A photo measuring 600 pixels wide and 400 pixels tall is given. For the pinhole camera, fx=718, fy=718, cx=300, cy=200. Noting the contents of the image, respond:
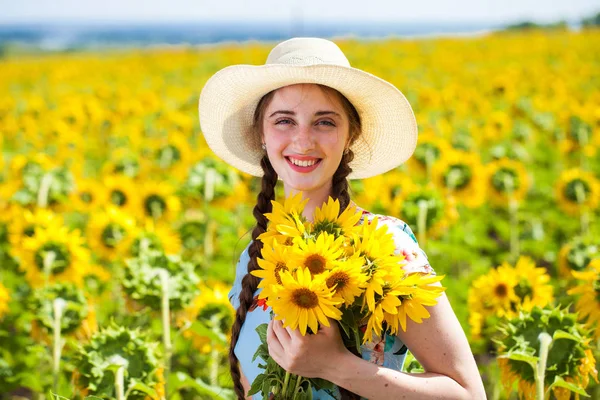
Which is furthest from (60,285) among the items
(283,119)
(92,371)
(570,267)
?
(570,267)

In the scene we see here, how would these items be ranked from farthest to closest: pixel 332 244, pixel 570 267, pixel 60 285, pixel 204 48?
1. pixel 204 48
2. pixel 570 267
3. pixel 60 285
4. pixel 332 244

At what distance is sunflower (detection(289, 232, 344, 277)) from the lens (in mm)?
1412

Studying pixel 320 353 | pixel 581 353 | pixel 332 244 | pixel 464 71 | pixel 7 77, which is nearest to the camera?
pixel 332 244

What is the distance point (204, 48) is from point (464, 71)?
42.5 feet

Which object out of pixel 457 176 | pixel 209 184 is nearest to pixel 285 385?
pixel 209 184

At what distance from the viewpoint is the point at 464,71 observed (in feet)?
49.2

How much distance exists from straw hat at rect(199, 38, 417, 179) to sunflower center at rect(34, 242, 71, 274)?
1.42m

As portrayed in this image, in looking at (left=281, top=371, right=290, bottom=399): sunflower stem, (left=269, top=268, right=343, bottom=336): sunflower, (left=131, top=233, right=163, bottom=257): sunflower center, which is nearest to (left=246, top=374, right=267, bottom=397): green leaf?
(left=281, top=371, right=290, bottom=399): sunflower stem

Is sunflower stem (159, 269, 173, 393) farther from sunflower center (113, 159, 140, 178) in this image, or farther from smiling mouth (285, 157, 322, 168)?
sunflower center (113, 159, 140, 178)

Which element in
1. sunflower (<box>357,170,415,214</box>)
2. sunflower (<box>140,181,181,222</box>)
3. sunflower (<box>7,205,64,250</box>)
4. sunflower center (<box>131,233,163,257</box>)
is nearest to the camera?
sunflower center (<box>131,233,163,257</box>)

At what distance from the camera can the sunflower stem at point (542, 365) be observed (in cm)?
200

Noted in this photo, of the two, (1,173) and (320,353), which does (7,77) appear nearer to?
(1,173)

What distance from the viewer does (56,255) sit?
3.50 m

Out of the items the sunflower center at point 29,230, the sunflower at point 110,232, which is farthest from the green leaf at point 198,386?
the sunflower center at point 29,230
